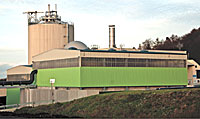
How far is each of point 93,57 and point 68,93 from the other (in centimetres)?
869

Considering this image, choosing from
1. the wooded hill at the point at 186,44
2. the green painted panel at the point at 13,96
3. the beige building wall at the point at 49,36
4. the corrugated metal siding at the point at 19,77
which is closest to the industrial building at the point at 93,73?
the green painted panel at the point at 13,96

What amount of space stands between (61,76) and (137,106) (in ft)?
109

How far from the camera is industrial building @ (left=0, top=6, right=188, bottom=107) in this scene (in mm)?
67938

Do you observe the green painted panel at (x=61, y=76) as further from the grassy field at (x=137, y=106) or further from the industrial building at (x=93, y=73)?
the grassy field at (x=137, y=106)

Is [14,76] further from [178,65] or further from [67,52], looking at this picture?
[178,65]

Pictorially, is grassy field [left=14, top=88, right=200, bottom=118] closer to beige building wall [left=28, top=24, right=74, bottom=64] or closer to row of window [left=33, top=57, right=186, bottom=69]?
row of window [left=33, top=57, right=186, bottom=69]

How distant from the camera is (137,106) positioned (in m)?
41.9

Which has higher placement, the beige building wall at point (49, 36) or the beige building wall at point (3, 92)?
the beige building wall at point (49, 36)

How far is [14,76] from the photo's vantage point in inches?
3915

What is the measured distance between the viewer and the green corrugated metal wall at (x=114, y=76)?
68000 mm

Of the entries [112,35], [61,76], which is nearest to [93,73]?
[61,76]

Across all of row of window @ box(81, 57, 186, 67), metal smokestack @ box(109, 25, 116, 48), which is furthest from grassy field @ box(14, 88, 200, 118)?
metal smokestack @ box(109, 25, 116, 48)

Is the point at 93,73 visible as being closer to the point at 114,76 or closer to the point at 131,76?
the point at 114,76

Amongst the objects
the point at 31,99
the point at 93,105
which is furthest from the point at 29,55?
the point at 93,105
